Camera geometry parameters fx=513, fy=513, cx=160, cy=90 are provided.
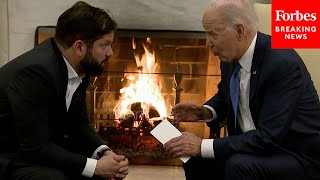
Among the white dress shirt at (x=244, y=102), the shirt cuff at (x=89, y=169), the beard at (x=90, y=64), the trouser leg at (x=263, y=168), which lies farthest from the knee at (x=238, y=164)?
the beard at (x=90, y=64)

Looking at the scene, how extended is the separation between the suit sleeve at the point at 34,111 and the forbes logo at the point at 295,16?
782 mm

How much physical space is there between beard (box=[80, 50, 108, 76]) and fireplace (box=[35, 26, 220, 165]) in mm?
1082

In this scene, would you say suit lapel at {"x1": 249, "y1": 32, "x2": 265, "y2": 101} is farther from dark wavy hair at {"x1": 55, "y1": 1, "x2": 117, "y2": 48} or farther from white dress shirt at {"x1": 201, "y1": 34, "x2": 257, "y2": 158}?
dark wavy hair at {"x1": 55, "y1": 1, "x2": 117, "y2": 48}

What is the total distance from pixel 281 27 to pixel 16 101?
0.90 meters

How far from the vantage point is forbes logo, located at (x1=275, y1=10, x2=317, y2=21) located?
5.52 feet

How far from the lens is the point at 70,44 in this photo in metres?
1.75

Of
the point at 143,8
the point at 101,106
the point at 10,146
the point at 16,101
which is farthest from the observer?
the point at 101,106

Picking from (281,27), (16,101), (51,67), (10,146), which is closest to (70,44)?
(51,67)

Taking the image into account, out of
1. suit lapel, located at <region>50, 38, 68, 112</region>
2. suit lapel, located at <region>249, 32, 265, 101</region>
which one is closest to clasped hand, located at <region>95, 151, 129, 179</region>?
suit lapel, located at <region>50, 38, 68, 112</region>

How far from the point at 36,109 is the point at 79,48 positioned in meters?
0.27

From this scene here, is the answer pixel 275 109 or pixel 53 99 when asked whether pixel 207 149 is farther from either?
pixel 53 99

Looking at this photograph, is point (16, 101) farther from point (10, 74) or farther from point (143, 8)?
point (143, 8)

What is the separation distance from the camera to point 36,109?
1638 millimetres

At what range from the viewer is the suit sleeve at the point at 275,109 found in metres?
1.70
